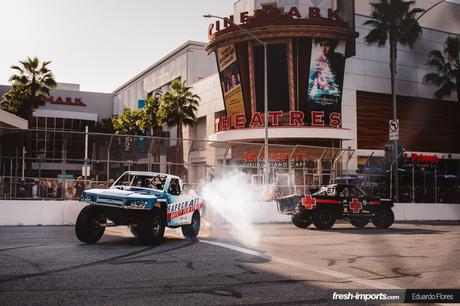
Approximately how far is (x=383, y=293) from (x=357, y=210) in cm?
1204

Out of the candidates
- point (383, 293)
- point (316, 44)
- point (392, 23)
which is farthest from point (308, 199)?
point (392, 23)

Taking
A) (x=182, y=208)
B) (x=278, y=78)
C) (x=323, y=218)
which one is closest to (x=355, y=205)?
(x=323, y=218)


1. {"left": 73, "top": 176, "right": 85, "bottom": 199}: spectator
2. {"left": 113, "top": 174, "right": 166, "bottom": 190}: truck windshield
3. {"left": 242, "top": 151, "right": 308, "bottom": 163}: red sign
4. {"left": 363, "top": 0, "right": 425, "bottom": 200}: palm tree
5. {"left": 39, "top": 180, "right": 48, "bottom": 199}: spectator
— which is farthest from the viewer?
{"left": 363, "top": 0, "right": 425, "bottom": 200}: palm tree

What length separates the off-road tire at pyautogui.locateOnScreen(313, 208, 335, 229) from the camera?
1731 centimetres

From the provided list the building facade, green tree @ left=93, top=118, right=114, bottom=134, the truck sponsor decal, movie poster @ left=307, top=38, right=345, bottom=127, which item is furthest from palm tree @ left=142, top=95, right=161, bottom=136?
the truck sponsor decal

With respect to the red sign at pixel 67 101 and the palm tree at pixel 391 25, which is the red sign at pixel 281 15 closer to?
the palm tree at pixel 391 25

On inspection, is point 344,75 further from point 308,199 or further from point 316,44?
point 308,199

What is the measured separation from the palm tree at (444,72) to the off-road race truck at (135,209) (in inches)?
1633

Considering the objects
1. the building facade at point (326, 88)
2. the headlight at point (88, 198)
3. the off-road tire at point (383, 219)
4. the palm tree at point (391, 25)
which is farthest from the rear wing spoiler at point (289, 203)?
the palm tree at point (391, 25)

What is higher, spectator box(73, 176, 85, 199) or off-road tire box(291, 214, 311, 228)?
spectator box(73, 176, 85, 199)

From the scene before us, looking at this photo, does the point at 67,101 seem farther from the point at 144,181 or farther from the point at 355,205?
the point at 144,181

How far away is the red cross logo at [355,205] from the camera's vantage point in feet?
58.7

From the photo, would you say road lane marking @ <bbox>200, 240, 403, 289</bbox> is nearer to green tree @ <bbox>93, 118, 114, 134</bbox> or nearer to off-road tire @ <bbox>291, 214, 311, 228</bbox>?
off-road tire @ <bbox>291, 214, 311, 228</bbox>

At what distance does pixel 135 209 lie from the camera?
1088cm
